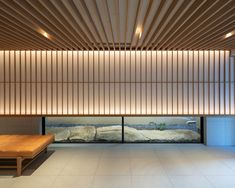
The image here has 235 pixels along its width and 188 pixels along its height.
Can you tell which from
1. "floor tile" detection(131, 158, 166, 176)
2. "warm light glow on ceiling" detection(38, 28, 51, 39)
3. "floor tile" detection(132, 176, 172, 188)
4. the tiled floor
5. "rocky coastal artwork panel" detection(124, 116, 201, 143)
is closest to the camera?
"floor tile" detection(132, 176, 172, 188)

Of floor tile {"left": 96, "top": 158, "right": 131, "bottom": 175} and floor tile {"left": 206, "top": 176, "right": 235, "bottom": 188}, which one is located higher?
floor tile {"left": 96, "top": 158, "right": 131, "bottom": 175}

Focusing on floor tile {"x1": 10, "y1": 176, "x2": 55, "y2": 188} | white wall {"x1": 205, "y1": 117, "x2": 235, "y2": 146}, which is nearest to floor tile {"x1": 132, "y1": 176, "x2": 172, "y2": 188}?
floor tile {"x1": 10, "y1": 176, "x2": 55, "y2": 188}

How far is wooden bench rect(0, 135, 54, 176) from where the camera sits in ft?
14.4

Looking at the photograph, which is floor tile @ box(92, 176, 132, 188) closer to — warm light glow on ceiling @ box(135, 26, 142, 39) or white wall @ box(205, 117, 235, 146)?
warm light glow on ceiling @ box(135, 26, 142, 39)

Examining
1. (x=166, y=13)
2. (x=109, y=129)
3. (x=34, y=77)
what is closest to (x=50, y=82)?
(x=34, y=77)

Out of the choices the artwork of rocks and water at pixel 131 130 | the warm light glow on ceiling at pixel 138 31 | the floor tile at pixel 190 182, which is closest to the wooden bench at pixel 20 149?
the artwork of rocks and water at pixel 131 130

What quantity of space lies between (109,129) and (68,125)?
1424 millimetres

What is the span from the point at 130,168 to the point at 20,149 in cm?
235

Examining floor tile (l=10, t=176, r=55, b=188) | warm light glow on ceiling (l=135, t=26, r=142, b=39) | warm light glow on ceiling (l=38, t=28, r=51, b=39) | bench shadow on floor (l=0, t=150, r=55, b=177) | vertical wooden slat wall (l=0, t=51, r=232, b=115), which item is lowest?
floor tile (l=10, t=176, r=55, b=188)

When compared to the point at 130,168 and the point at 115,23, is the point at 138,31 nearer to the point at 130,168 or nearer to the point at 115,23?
the point at 115,23

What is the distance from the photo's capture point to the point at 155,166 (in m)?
4.86

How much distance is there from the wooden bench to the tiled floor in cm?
22

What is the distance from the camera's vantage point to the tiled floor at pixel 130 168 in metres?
4.01

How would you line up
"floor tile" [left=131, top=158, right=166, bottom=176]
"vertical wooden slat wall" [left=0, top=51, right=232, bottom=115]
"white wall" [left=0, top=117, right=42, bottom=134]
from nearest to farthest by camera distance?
"floor tile" [left=131, top=158, right=166, bottom=176] < "vertical wooden slat wall" [left=0, top=51, right=232, bottom=115] < "white wall" [left=0, top=117, right=42, bottom=134]
